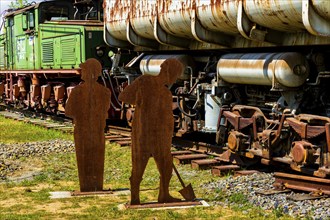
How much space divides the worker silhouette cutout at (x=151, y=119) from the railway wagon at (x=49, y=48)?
953 cm

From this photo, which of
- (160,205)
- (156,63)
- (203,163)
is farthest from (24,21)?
(160,205)

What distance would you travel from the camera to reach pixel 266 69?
32.5 ft

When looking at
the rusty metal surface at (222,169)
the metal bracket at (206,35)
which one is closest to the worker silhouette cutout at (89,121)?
the rusty metal surface at (222,169)

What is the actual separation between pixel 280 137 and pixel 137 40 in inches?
215

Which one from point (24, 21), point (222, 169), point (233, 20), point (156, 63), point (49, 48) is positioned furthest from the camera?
point (24, 21)

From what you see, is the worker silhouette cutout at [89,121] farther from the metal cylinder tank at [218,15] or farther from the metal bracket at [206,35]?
the metal bracket at [206,35]

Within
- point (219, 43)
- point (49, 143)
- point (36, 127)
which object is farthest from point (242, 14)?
point (36, 127)

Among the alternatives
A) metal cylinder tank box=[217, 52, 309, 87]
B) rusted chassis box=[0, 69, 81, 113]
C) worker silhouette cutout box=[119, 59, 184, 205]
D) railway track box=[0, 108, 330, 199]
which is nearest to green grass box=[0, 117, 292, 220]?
railway track box=[0, 108, 330, 199]

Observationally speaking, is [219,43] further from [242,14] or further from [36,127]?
[36,127]

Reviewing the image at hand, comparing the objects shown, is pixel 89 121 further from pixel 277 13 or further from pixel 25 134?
pixel 25 134

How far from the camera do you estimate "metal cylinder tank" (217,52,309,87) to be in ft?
31.4

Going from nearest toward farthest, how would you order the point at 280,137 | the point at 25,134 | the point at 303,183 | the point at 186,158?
the point at 303,183 → the point at 280,137 → the point at 186,158 → the point at 25,134

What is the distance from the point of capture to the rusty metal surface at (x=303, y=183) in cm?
826

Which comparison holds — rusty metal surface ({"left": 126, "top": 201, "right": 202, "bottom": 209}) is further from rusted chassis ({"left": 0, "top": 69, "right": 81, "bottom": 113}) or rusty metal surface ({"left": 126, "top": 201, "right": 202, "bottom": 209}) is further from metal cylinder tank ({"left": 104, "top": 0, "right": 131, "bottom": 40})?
rusted chassis ({"left": 0, "top": 69, "right": 81, "bottom": 113})
